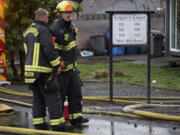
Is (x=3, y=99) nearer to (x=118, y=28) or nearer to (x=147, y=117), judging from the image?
(x=118, y=28)

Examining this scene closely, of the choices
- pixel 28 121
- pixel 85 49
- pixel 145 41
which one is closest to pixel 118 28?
pixel 145 41

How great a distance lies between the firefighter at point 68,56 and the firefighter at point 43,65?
0.80 feet

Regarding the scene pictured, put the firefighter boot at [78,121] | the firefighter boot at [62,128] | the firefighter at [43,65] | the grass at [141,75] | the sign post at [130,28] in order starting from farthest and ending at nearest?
the grass at [141,75] → the sign post at [130,28] → the firefighter boot at [78,121] → the firefighter boot at [62,128] → the firefighter at [43,65]

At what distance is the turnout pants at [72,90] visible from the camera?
5781mm

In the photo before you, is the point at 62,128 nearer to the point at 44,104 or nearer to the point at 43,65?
the point at 44,104

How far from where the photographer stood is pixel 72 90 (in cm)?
588

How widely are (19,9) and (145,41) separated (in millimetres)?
4722

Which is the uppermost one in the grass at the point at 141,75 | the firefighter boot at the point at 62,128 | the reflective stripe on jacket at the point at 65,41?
the reflective stripe on jacket at the point at 65,41

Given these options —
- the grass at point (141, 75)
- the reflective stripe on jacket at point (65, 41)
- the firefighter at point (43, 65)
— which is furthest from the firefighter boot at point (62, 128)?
the grass at point (141, 75)

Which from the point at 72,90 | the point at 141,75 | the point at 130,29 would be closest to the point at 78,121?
the point at 72,90

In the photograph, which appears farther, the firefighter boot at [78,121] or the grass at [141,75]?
the grass at [141,75]

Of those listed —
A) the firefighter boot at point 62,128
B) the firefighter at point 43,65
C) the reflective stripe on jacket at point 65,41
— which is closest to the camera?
the firefighter at point 43,65

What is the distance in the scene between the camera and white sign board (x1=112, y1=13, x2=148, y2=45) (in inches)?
283

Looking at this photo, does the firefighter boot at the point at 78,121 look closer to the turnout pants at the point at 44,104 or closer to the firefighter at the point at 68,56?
the firefighter at the point at 68,56
